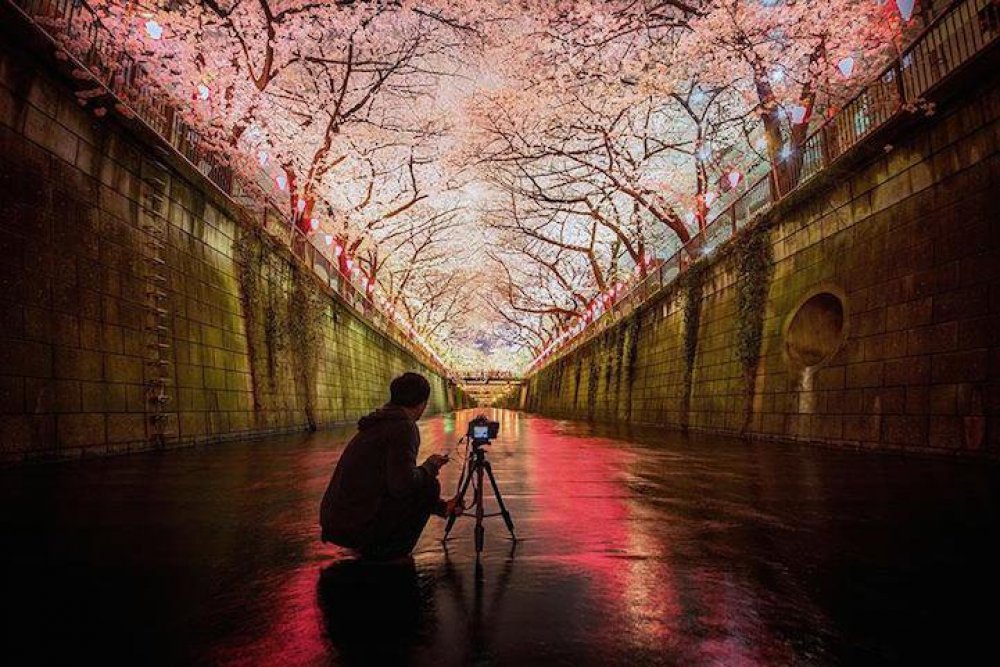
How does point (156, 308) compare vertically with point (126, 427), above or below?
above

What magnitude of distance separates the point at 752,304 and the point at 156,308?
43.9 feet

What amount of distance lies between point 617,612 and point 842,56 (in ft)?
50.7

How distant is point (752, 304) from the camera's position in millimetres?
14539

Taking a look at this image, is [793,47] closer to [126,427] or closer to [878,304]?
[878,304]

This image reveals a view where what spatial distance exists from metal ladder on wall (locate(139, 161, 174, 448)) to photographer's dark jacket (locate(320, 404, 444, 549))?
27.8 feet

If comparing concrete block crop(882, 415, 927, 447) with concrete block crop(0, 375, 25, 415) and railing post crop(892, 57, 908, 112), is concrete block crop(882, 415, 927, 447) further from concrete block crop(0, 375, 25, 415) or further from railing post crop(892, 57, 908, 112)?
concrete block crop(0, 375, 25, 415)

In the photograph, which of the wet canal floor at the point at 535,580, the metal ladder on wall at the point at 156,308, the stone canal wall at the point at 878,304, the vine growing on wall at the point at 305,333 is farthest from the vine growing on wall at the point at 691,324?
the metal ladder on wall at the point at 156,308

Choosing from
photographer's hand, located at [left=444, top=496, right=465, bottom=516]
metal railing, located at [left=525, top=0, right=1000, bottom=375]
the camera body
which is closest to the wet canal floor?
photographer's hand, located at [left=444, top=496, right=465, bottom=516]

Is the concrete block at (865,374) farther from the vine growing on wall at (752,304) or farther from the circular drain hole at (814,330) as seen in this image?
the vine growing on wall at (752,304)

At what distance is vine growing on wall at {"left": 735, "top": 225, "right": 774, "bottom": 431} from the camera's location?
1423 centimetres

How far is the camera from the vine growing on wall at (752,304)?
1423cm

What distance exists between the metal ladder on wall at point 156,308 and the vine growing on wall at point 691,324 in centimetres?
1462

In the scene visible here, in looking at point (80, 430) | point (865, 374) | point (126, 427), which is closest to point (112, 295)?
point (126, 427)

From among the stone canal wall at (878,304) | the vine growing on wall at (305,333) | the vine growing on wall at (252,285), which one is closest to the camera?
the stone canal wall at (878,304)
